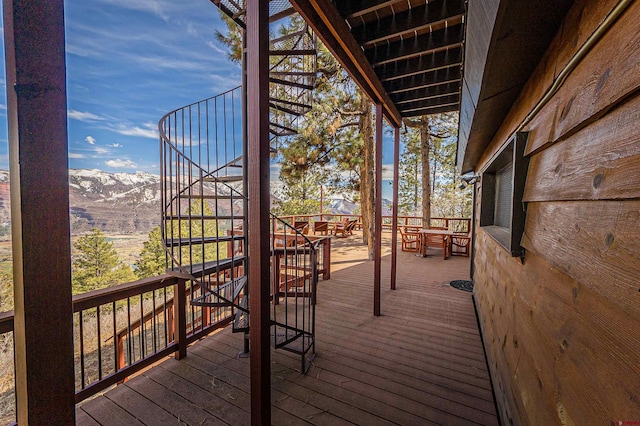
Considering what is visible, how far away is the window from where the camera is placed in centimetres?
128

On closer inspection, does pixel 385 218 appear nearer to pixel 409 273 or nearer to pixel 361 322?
pixel 409 273

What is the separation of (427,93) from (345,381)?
3.29 meters

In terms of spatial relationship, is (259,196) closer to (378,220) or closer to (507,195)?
(507,195)

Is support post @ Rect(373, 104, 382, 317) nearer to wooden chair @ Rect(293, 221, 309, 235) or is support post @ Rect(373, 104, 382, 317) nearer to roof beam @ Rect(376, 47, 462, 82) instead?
roof beam @ Rect(376, 47, 462, 82)

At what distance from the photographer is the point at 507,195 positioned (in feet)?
7.82

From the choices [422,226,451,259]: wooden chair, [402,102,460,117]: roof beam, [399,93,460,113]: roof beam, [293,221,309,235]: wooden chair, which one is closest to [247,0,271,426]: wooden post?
[399,93,460,113]: roof beam

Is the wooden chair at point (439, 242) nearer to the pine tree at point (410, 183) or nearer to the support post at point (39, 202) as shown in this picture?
the support post at point (39, 202)

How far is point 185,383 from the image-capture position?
2.19 metres

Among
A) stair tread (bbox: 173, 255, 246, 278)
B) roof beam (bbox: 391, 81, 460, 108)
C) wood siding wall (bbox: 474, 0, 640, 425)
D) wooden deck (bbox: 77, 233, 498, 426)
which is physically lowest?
wooden deck (bbox: 77, 233, 498, 426)

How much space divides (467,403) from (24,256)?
254 cm

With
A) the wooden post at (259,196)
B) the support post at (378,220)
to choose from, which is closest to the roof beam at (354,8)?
the wooden post at (259,196)

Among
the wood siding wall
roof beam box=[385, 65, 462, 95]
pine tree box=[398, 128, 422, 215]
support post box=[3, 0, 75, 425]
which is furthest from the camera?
pine tree box=[398, 128, 422, 215]

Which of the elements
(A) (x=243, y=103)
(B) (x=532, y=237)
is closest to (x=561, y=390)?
(B) (x=532, y=237)

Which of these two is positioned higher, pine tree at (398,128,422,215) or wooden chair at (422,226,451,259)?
pine tree at (398,128,422,215)
